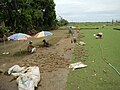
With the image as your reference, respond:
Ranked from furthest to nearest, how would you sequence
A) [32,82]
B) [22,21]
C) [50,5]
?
[50,5], [22,21], [32,82]

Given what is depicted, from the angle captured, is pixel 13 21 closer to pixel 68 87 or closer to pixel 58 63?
pixel 58 63

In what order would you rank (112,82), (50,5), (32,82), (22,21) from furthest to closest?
1. (50,5)
2. (22,21)
3. (112,82)
4. (32,82)

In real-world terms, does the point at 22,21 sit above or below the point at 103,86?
above

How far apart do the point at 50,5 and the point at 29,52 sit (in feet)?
113

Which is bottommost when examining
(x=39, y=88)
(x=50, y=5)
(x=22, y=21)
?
(x=39, y=88)

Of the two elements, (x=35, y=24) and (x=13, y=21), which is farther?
(x=35, y=24)

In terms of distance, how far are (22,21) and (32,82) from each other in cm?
2571

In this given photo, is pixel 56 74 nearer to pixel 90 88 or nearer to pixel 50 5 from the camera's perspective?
pixel 90 88

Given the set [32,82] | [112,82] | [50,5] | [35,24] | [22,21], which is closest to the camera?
[32,82]

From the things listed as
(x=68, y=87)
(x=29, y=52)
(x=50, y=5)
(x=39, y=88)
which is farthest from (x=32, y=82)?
(x=50, y=5)

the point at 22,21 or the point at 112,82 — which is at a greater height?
the point at 22,21

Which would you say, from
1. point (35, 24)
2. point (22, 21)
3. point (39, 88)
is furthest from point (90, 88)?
point (35, 24)

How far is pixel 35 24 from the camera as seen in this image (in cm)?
4538

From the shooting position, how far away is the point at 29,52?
15.9 metres
